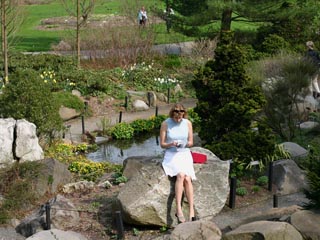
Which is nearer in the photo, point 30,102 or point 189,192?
point 189,192

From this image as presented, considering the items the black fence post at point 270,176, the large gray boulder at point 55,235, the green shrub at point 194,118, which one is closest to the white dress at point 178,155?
the large gray boulder at point 55,235

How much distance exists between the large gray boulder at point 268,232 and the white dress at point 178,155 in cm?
175

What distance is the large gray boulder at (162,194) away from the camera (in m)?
9.69

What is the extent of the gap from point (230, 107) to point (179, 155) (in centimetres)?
285

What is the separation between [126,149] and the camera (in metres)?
17.2

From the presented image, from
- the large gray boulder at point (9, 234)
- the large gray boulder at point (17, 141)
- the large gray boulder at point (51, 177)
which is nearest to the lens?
the large gray boulder at point (9, 234)

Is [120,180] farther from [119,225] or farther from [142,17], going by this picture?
[142,17]

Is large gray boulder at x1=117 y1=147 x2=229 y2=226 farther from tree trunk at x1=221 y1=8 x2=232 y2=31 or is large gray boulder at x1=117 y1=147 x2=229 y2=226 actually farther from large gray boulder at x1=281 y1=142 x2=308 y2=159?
tree trunk at x1=221 y1=8 x2=232 y2=31

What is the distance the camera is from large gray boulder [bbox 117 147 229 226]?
9.69m

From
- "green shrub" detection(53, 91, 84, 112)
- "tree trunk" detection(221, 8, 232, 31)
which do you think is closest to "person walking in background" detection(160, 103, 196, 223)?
"green shrub" detection(53, 91, 84, 112)

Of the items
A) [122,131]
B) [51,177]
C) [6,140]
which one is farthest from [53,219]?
[122,131]

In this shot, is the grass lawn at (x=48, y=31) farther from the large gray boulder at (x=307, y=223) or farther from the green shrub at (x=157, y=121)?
the large gray boulder at (x=307, y=223)

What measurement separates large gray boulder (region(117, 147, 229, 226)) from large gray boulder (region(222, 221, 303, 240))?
172 centimetres

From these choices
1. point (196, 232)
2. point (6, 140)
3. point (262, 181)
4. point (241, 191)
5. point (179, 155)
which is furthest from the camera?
point (6, 140)
